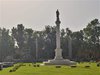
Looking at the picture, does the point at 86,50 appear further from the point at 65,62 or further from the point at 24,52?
the point at 65,62

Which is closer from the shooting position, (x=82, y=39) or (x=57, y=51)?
(x=57, y=51)

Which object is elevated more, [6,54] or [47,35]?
[47,35]

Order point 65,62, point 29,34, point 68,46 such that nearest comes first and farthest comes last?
1. point 65,62
2. point 68,46
3. point 29,34

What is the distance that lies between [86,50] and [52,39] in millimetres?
12646

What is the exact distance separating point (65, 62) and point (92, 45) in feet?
152

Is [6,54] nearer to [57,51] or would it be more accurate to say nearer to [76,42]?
[76,42]

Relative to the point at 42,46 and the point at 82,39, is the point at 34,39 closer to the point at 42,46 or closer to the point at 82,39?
the point at 42,46

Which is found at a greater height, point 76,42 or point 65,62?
point 76,42

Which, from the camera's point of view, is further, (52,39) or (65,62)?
(52,39)

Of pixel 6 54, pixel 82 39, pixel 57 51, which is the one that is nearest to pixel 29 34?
pixel 6 54

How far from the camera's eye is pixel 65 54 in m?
102

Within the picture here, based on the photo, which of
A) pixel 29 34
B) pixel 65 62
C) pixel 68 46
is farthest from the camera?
pixel 29 34

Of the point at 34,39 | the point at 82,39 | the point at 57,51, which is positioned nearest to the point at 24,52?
the point at 34,39

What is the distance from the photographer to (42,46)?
339ft
